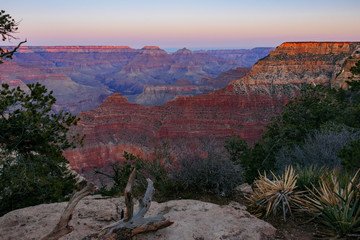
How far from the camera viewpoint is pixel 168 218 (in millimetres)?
4930

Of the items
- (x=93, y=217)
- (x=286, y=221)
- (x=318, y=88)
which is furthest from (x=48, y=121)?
(x=318, y=88)

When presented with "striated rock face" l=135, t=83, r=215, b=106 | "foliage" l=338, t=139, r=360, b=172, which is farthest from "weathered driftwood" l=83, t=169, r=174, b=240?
"striated rock face" l=135, t=83, r=215, b=106

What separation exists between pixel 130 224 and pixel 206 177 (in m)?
3.37

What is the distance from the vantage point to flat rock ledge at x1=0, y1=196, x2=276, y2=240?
429 cm

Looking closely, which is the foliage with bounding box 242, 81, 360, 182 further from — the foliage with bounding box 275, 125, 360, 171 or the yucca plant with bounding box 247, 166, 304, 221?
the yucca plant with bounding box 247, 166, 304, 221

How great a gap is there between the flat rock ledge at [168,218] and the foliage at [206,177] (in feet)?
4.16

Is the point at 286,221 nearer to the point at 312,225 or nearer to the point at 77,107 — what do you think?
the point at 312,225

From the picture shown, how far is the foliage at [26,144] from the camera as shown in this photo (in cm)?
704


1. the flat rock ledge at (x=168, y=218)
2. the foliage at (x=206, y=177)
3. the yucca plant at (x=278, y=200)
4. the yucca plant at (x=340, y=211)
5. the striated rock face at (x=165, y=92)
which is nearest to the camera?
the yucca plant at (x=340, y=211)

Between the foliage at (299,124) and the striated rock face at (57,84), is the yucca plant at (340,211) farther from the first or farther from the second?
the striated rock face at (57,84)

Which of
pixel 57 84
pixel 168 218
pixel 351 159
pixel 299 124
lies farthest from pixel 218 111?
pixel 57 84

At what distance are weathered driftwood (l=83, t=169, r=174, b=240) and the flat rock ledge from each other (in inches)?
6.9

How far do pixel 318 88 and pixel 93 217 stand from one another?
16.6 m

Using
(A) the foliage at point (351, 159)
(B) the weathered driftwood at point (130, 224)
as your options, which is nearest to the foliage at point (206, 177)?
(B) the weathered driftwood at point (130, 224)
